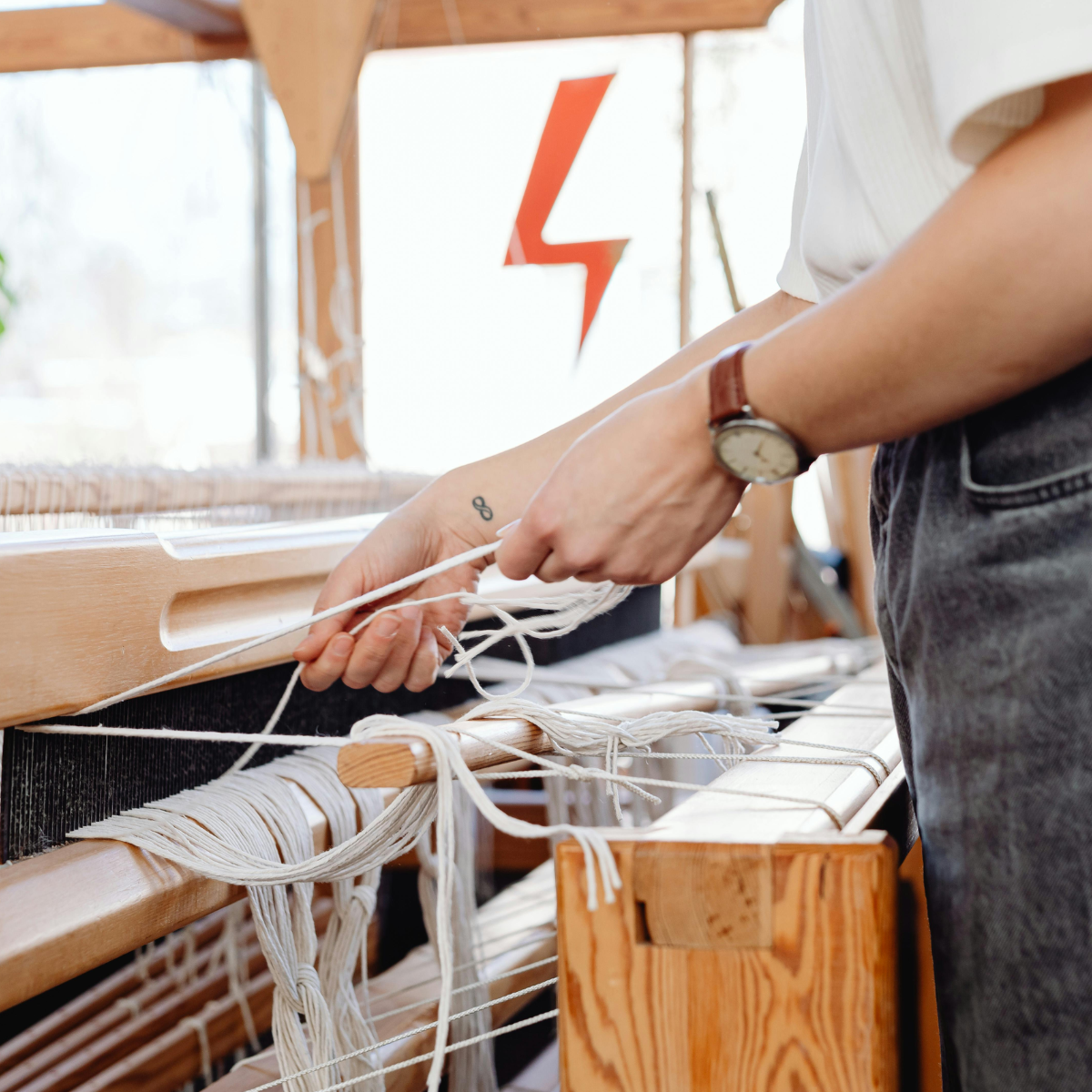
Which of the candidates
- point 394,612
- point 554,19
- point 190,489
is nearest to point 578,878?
point 394,612

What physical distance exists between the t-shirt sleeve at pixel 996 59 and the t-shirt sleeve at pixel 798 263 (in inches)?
9.7

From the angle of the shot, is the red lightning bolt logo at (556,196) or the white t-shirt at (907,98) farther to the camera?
the red lightning bolt logo at (556,196)

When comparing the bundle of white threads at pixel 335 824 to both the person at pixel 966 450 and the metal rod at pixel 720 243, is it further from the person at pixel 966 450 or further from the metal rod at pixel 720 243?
the metal rod at pixel 720 243

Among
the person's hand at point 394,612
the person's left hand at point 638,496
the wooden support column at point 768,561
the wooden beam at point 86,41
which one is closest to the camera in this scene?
Result: the person's left hand at point 638,496

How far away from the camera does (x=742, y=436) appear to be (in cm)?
47

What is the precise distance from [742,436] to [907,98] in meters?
0.15

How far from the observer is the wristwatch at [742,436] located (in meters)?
0.46

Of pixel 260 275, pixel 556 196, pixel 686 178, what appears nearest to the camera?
pixel 556 196

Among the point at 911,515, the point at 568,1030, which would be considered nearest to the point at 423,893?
the point at 568,1030

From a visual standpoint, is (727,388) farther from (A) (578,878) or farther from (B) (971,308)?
(A) (578,878)

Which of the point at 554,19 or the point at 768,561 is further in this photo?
the point at 768,561

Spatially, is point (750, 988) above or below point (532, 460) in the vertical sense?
below

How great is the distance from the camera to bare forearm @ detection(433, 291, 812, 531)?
0.72m

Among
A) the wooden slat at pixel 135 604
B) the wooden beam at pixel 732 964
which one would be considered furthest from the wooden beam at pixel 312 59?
the wooden beam at pixel 732 964
